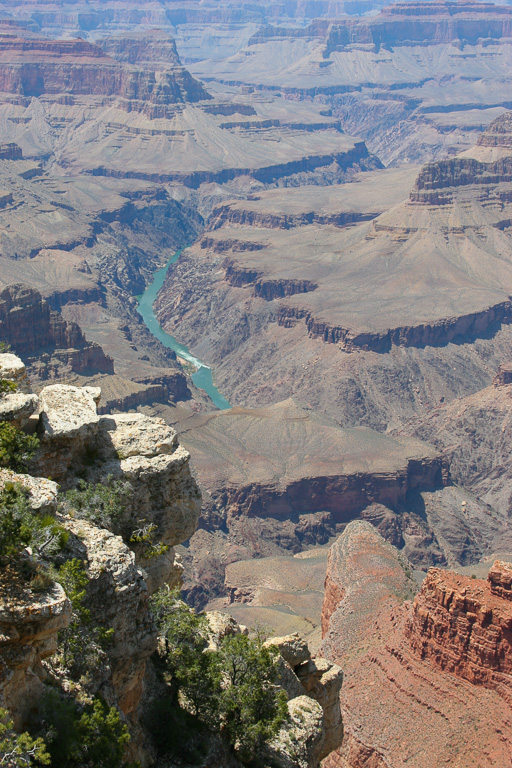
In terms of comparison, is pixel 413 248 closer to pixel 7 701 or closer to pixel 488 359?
pixel 488 359

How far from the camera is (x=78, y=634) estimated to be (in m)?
21.4

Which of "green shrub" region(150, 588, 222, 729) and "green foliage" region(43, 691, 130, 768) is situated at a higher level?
"green foliage" region(43, 691, 130, 768)

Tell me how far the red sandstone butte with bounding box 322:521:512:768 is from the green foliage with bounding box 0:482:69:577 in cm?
2498

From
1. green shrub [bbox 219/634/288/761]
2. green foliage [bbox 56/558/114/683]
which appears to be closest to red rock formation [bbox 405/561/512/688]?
green shrub [bbox 219/634/288/761]

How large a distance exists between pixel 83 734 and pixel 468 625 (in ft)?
85.3

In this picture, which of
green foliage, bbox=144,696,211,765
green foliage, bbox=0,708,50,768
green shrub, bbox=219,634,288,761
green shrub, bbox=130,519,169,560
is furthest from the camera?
green shrub, bbox=130,519,169,560

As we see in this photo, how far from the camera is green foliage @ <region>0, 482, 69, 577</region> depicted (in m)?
19.3

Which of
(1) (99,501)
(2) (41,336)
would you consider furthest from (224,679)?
(2) (41,336)

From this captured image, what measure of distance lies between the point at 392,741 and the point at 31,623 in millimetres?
27106

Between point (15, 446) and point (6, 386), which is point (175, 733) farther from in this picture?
point (6, 386)

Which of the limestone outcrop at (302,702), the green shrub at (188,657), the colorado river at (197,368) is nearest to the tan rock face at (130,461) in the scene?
the green shrub at (188,657)

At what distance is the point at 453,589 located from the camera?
42.2 meters

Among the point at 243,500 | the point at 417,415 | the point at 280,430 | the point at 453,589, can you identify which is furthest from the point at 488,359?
the point at 453,589

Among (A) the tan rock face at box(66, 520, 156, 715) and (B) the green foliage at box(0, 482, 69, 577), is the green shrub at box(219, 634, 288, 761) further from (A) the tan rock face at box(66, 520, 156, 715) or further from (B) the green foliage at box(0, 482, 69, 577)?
(B) the green foliage at box(0, 482, 69, 577)
